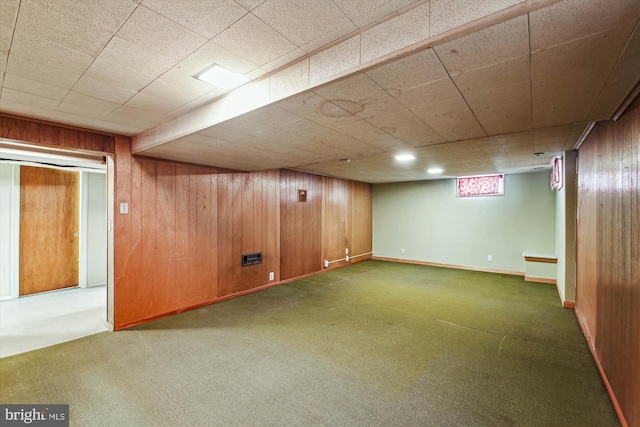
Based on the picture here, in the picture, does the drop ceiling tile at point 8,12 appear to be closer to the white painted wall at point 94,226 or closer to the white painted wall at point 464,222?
the white painted wall at point 94,226

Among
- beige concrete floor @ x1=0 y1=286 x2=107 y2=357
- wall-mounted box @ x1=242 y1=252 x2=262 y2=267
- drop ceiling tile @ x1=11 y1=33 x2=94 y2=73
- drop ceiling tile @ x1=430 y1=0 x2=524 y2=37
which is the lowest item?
beige concrete floor @ x1=0 y1=286 x2=107 y2=357

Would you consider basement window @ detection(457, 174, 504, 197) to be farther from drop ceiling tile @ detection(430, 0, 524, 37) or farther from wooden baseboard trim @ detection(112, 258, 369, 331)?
drop ceiling tile @ detection(430, 0, 524, 37)

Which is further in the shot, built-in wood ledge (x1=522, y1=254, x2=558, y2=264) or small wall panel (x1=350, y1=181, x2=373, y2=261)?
small wall panel (x1=350, y1=181, x2=373, y2=261)

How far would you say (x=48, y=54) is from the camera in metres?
1.63

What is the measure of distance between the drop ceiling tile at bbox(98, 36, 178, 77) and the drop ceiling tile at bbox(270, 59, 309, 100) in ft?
1.97

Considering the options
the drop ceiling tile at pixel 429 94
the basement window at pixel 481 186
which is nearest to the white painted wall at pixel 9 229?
the drop ceiling tile at pixel 429 94

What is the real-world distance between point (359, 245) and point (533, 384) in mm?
5571

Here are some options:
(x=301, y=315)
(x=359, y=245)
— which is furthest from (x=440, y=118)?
(x=359, y=245)

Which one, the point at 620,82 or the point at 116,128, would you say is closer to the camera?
the point at 620,82

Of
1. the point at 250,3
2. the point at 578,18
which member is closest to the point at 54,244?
the point at 250,3

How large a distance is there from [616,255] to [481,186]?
4.83 meters

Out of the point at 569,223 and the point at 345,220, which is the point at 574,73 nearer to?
the point at 569,223

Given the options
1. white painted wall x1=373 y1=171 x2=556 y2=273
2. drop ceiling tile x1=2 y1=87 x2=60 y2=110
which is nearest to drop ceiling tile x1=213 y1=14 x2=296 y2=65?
drop ceiling tile x1=2 y1=87 x2=60 y2=110

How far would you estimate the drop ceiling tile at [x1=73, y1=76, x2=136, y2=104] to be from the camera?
1.98 meters
